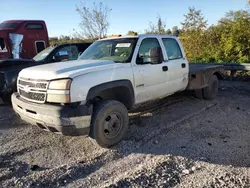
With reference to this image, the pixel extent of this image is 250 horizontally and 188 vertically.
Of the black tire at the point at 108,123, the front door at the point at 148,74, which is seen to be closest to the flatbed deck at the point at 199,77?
the front door at the point at 148,74

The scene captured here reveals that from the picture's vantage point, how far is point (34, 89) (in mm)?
3771

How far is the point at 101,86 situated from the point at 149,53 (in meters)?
1.29

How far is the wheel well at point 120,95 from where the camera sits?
421cm

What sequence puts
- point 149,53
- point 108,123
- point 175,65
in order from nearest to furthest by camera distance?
1. point 108,123
2. point 149,53
3. point 175,65

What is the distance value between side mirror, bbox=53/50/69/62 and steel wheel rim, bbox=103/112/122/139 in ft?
13.8

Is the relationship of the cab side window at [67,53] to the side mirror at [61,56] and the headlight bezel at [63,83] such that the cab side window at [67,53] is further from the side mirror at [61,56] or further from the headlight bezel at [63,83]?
the headlight bezel at [63,83]

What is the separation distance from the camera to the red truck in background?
35.4ft

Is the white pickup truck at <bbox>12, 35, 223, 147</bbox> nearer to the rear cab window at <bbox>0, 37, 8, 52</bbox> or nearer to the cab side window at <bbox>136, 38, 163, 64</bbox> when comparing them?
the cab side window at <bbox>136, 38, 163, 64</bbox>

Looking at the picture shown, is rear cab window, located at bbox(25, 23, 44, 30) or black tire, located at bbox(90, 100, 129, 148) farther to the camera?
rear cab window, located at bbox(25, 23, 44, 30)

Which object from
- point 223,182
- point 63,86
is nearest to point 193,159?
point 223,182

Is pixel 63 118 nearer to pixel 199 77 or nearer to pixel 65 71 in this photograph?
pixel 65 71

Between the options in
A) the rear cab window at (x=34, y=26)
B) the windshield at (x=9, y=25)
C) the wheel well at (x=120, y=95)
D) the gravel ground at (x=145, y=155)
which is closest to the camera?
the gravel ground at (x=145, y=155)

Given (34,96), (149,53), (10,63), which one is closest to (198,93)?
(149,53)

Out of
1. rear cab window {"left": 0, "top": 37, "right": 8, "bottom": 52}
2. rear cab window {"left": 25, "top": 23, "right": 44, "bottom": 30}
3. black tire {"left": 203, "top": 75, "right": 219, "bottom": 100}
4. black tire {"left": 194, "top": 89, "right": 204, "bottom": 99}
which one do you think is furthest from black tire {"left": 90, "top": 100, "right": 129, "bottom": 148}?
rear cab window {"left": 25, "top": 23, "right": 44, "bottom": 30}
